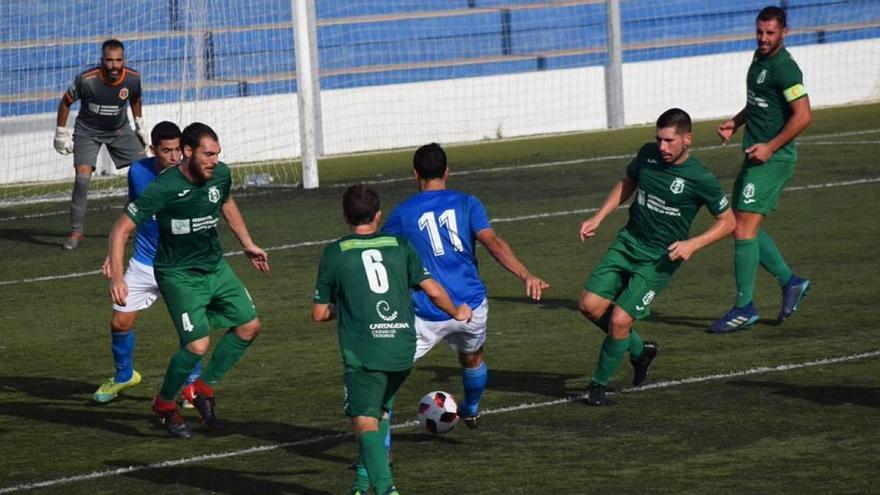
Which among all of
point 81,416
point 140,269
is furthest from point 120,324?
point 81,416

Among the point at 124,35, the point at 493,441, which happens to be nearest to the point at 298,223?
the point at 124,35

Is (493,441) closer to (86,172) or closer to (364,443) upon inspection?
(364,443)

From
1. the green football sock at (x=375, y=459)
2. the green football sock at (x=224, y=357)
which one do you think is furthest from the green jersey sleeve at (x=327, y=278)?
the green football sock at (x=224, y=357)

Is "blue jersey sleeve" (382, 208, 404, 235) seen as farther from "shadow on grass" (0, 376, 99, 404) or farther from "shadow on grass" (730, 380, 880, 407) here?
"shadow on grass" (0, 376, 99, 404)

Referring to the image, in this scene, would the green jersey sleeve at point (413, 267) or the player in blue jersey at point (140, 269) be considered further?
the player in blue jersey at point (140, 269)

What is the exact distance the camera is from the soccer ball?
7.88 meters

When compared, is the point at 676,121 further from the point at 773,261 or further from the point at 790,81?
the point at 773,261

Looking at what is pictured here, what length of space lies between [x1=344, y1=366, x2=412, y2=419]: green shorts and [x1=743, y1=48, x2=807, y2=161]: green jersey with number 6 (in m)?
5.35

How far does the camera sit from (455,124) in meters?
26.0

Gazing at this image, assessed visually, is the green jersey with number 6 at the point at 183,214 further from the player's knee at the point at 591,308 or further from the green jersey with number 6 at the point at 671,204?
the green jersey with number 6 at the point at 671,204

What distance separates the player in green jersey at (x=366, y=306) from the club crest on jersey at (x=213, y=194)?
189 centimetres

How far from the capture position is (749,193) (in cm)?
1107

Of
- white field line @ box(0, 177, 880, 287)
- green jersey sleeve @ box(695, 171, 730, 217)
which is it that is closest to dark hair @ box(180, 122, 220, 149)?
green jersey sleeve @ box(695, 171, 730, 217)

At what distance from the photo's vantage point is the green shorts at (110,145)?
1588 centimetres
